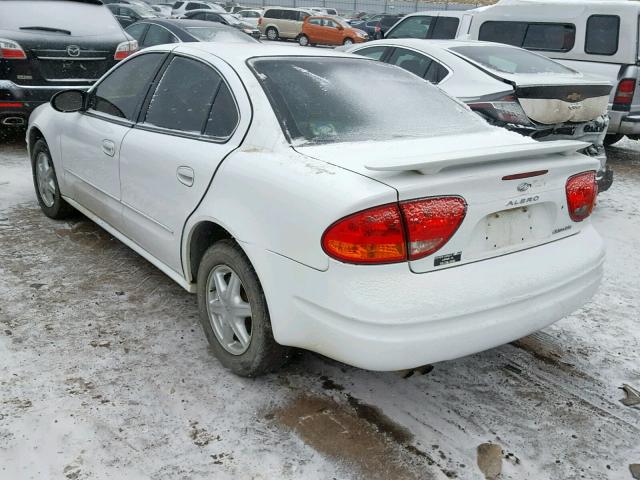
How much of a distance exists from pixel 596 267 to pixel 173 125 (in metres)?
2.28

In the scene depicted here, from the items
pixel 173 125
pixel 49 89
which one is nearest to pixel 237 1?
pixel 49 89

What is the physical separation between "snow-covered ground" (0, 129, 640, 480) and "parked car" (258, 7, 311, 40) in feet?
98.8

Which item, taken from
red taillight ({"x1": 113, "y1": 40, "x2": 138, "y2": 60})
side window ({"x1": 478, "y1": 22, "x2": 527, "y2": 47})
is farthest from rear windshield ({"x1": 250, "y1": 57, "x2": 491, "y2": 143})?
side window ({"x1": 478, "y1": 22, "x2": 527, "y2": 47})

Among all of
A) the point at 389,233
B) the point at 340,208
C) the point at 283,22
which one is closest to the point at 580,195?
the point at 389,233

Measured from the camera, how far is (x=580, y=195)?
2.95m

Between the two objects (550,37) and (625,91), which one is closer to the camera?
(625,91)

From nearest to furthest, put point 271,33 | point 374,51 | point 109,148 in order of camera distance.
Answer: point 109,148, point 374,51, point 271,33

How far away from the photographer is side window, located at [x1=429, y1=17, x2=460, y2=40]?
9.74 metres

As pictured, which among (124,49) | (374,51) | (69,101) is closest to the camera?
(69,101)

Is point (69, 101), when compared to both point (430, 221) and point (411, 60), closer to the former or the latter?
point (430, 221)

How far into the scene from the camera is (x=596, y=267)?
2.98 meters

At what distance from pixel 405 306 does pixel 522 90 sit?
12.9 feet

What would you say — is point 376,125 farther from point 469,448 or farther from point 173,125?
point 469,448

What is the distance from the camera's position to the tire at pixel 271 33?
108 ft
